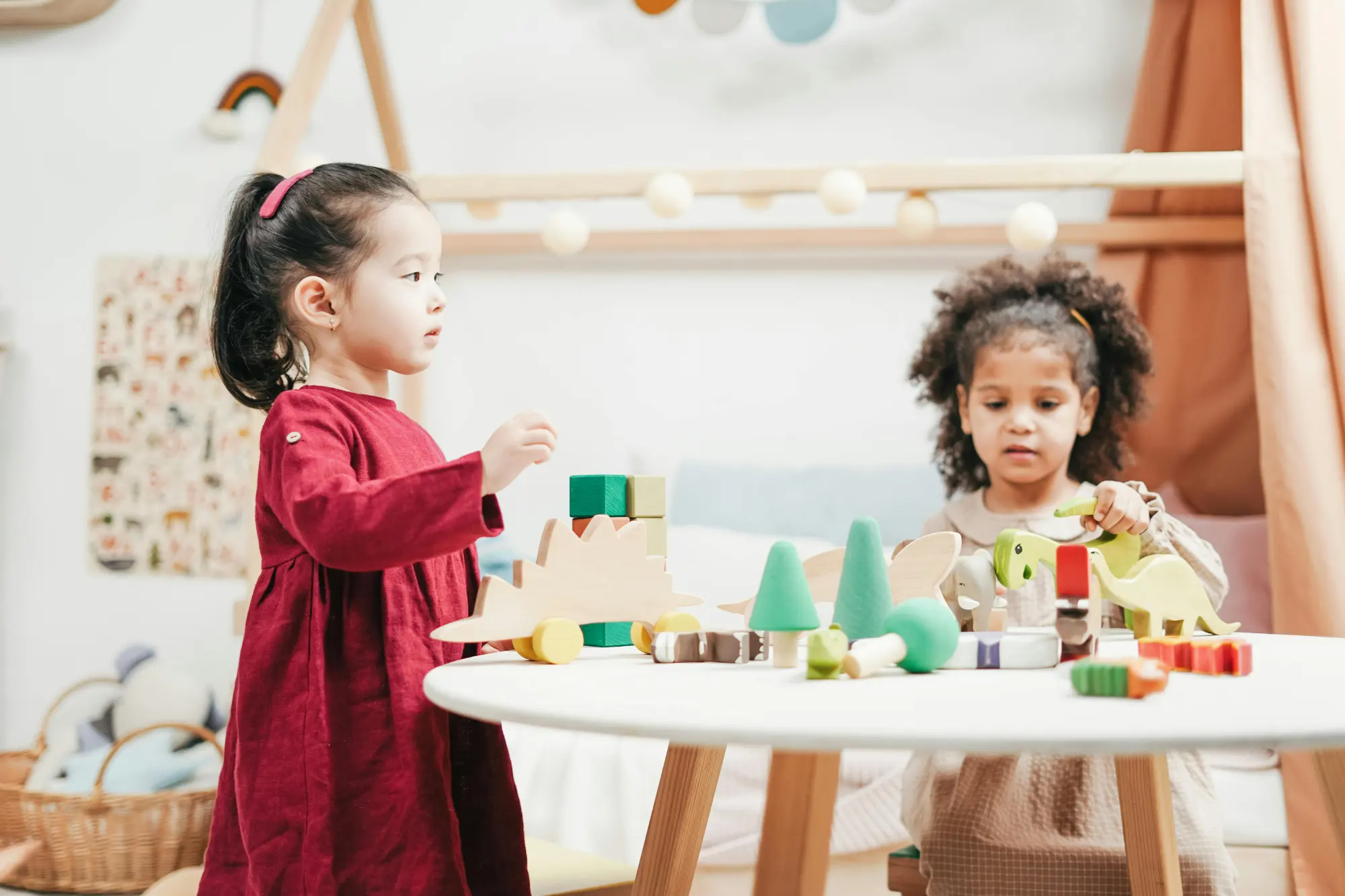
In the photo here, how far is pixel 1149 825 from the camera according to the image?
3.03 feet

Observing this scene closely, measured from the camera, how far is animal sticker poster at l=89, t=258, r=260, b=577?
2262 mm

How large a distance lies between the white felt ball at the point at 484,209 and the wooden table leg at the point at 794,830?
1183mm

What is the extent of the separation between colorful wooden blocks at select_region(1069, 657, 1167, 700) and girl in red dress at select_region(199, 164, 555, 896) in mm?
337

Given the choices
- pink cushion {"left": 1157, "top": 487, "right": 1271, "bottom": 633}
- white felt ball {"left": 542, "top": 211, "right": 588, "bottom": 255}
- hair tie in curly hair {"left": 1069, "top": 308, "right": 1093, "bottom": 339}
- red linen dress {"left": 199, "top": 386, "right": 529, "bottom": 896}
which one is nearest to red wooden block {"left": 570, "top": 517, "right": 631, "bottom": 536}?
red linen dress {"left": 199, "top": 386, "right": 529, "bottom": 896}

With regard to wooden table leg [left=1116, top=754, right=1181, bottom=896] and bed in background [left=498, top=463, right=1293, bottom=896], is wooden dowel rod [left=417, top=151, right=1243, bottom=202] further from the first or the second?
wooden table leg [left=1116, top=754, right=1181, bottom=896]

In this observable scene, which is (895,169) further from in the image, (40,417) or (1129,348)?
(40,417)

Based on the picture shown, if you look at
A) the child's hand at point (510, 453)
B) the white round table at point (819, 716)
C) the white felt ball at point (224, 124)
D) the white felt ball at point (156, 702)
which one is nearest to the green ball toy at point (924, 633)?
the white round table at point (819, 716)

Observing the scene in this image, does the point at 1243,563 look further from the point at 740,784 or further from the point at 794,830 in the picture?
the point at 794,830

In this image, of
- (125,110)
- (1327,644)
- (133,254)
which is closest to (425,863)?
(1327,644)

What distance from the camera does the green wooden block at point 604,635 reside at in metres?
0.84

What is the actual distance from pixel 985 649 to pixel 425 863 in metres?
0.38

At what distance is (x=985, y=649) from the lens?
69 cm

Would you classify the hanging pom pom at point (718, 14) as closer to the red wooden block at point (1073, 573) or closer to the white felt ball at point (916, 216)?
the white felt ball at point (916, 216)

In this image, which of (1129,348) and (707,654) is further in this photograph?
(1129,348)
